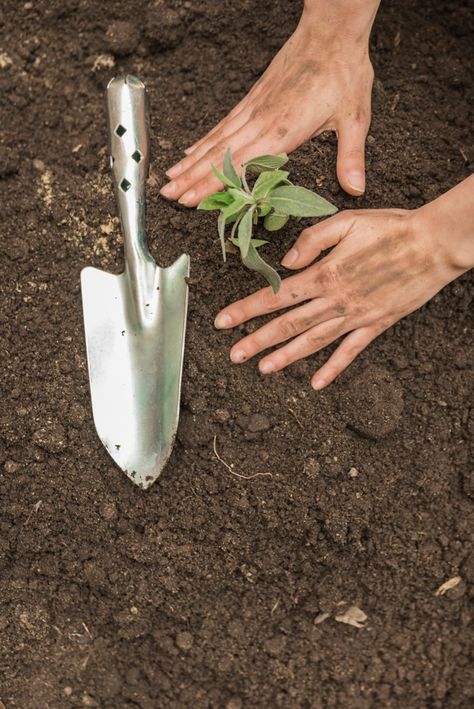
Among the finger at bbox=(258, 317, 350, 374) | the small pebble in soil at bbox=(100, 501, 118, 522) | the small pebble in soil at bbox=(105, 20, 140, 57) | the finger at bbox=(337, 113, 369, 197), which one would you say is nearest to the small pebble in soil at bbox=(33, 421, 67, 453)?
the small pebble in soil at bbox=(100, 501, 118, 522)

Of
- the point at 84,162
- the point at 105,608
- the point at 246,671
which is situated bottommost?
the point at 246,671

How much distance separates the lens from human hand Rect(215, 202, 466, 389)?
153cm

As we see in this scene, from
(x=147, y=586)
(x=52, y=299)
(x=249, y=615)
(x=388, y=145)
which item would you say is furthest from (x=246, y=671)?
(x=388, y=145)

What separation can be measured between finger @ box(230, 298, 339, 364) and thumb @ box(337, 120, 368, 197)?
0.83 ft

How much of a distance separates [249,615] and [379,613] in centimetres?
26

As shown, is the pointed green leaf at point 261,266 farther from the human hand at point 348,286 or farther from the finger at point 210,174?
the finger at point 210,174

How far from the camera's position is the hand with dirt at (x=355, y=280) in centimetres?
151

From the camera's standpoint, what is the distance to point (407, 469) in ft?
5.50

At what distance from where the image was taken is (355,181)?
5.37 feet

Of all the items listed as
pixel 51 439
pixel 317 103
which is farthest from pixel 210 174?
pixel 51 439

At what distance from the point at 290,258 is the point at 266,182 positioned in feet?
0.58

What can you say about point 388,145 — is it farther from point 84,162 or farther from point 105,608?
point 105,608

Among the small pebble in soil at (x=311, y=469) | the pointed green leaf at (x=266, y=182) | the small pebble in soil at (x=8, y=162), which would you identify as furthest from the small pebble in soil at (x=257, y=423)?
the small pebble in soil at (x=8, y=162)

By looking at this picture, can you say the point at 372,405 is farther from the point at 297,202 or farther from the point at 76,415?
the point at 76,415
